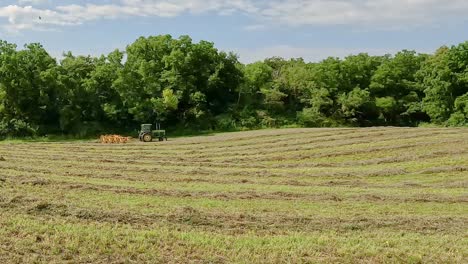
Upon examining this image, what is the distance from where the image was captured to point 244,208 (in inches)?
551

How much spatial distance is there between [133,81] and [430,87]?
35.4 metres

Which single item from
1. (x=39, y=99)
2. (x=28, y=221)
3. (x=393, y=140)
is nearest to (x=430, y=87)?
(x=393, y=140)

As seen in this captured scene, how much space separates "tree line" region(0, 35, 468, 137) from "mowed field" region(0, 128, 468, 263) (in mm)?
28280

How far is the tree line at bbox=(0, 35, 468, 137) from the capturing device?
5728 cm

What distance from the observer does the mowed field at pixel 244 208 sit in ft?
28.5

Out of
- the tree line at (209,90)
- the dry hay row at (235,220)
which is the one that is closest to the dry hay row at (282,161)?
the dry hay row at (235,220)

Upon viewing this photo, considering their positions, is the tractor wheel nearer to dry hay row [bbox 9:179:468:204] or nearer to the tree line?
the tree line

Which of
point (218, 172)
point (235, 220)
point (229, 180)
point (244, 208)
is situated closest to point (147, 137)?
point (218, 172)

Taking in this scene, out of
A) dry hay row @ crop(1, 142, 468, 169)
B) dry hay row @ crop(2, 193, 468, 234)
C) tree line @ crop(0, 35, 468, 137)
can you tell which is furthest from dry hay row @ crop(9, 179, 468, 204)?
tree line @ crop(0, 35, 468, 137)

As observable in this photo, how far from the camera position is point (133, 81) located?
195 feet

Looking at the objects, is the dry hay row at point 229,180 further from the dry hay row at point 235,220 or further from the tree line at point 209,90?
the tree line at point 209,90

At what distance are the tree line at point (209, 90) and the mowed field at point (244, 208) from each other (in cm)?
2828

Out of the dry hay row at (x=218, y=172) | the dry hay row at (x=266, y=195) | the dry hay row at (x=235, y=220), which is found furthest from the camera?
the dry hay row at (x=218, y=172)

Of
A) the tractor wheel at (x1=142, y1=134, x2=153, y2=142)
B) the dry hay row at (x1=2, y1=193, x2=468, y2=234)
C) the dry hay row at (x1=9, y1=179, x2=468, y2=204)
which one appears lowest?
the tractor wheel at (x1=142, y1=134, x2=153, y2=142)
